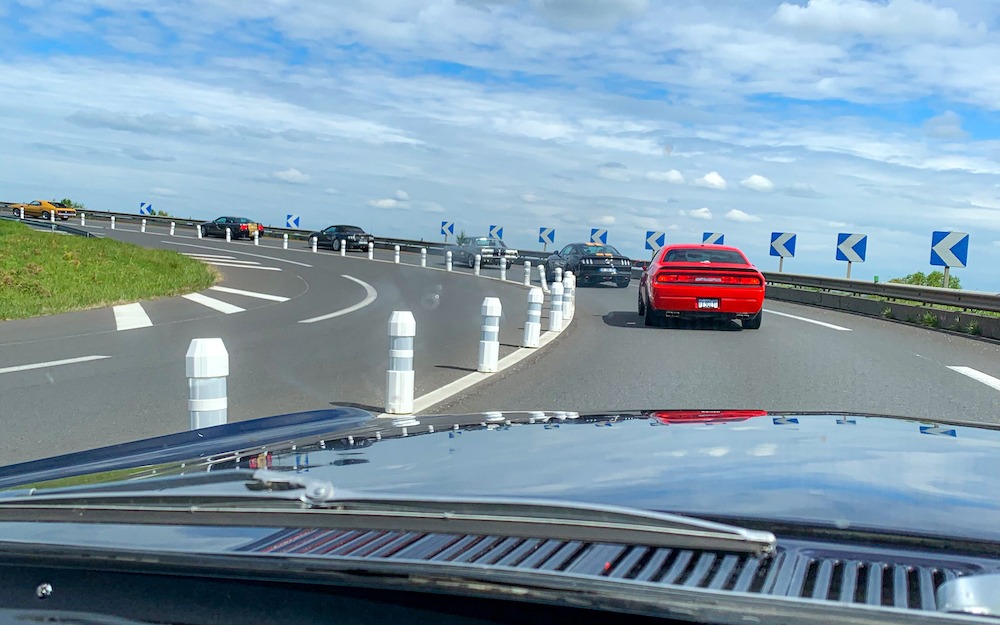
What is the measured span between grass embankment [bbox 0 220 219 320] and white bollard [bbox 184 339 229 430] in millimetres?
12873

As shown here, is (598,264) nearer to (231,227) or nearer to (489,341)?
(489,341)

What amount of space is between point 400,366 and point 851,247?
23944 millimetres

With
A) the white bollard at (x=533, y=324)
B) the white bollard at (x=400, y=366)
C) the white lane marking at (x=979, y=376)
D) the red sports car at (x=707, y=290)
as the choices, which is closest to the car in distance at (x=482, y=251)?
the red sports car at (x=707, y=290)

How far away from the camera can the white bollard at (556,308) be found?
17016 millimetres

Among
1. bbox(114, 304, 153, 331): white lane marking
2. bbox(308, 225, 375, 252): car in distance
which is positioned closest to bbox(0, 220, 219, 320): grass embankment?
bbox(114, 304, 153, 331): white lane marking

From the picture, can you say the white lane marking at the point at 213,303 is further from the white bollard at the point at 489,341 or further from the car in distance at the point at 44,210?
the car in distance at the point at 44,210

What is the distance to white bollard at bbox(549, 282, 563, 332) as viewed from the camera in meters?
17.0

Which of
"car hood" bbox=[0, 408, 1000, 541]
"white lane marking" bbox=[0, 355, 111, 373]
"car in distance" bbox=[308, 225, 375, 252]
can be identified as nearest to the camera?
"car hood" bbox=[0, 408, 1000, 541]

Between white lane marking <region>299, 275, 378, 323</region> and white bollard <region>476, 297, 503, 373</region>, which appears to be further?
white lane marking <region>299, 275, 378, 323</region>

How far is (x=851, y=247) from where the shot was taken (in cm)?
2900

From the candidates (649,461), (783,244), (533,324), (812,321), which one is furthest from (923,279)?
(649,461)

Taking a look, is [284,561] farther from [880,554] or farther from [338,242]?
[338,242]

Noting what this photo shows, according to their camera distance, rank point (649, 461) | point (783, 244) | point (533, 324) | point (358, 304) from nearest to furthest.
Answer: point (649, 461), point (533, 324), point (358, 304), point (783, 244)

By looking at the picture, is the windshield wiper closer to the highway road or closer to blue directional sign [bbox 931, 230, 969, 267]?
the highway road
